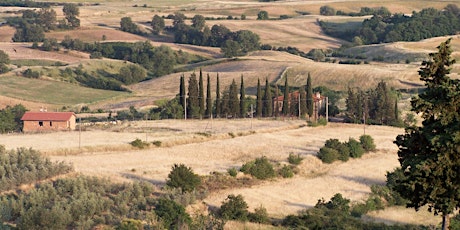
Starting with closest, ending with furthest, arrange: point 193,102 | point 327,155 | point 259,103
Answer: point 327,155, point 193,102, point 259,103

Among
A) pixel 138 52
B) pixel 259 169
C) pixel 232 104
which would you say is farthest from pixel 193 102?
pixel 138 52

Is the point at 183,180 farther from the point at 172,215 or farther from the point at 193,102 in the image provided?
the point at 193,102

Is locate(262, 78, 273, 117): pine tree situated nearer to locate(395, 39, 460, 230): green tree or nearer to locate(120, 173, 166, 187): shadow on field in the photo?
locate(120, 173, 166, 187): shadow on field

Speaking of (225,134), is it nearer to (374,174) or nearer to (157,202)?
(374,174)

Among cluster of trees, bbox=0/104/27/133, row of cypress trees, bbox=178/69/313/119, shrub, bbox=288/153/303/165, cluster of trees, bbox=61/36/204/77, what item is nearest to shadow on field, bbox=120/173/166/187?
shrub, bbox=288/153/303/165

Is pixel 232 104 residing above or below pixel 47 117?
below

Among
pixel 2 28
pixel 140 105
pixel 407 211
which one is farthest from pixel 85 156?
pixel 2 28

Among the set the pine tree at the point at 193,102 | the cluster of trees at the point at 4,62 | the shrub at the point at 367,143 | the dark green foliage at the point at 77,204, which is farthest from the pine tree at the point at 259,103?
the cluster of trees at the point at 4,62
